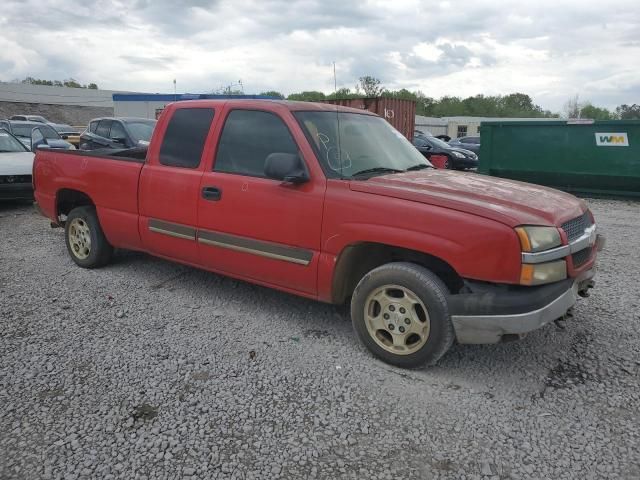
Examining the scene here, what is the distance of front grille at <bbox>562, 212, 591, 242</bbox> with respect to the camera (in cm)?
330

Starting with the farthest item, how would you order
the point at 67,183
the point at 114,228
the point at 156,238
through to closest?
the point at 67,183 → the point at 114,228 → the point at 156,238

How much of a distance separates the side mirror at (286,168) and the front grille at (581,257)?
1885mm

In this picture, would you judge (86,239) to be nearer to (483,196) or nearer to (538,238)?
(483,196)

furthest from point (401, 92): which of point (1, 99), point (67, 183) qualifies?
point (67, 183)

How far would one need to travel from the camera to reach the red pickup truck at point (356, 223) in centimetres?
307

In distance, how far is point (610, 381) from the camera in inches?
130

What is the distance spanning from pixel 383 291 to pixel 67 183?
3.90 metres

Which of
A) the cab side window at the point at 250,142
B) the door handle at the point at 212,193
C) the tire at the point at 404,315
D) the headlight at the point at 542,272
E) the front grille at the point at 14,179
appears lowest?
the tire at the point at 404,315

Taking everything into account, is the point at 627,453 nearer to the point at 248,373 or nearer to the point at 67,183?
the point at 248,373

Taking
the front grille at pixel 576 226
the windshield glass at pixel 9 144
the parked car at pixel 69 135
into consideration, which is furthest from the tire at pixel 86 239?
the parked car at pixel 69 135

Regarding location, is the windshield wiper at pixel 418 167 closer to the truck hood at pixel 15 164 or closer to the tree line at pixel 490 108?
the truck hood at pixel 15 164

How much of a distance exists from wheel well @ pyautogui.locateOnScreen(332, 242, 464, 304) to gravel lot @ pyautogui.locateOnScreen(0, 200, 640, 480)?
466 mm

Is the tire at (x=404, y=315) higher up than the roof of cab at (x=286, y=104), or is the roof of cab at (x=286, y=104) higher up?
the roof of cab at (x=286, y=104)

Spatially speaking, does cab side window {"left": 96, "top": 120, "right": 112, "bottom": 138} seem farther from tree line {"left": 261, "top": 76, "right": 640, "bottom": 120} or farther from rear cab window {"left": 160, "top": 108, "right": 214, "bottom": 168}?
tree line {"left": 261, "top": 76, "right": 640, "bottom": 120}
